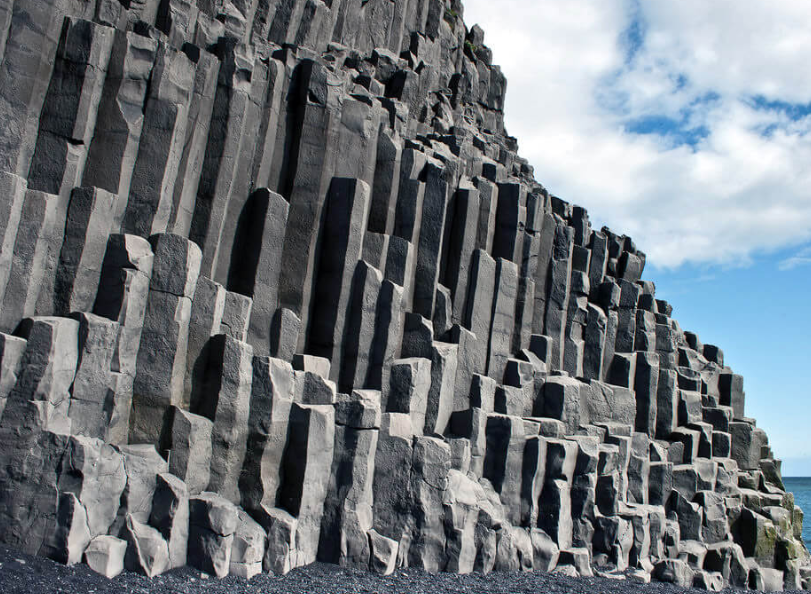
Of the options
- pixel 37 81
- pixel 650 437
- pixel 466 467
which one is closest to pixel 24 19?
pixel 37 81

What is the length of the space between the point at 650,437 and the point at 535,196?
506 centimetres

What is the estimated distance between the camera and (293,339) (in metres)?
8.88

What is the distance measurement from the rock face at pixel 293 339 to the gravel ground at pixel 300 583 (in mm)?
192

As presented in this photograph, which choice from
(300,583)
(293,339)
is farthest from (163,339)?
A: (300,583)

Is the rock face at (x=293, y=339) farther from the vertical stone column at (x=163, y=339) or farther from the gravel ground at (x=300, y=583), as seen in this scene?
the gravel ground at (x=300, y=583)

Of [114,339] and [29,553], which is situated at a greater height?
[114,339]

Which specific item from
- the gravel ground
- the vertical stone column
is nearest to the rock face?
the vertical stone column

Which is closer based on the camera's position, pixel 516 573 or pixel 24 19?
pixel 24 19

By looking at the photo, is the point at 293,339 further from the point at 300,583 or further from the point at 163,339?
the point at 300,583

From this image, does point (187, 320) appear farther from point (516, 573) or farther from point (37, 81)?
point (516, 573)

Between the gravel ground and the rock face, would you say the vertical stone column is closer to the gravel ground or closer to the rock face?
the rock face

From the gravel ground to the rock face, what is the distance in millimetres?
192

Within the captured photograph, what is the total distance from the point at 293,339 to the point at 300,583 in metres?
2.87

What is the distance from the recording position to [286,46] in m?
10.6
